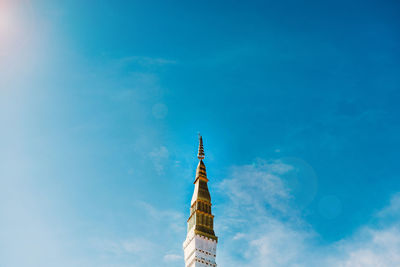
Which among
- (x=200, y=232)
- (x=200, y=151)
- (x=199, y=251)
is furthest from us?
(x=200, y=151)

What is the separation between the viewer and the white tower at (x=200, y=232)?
203ft

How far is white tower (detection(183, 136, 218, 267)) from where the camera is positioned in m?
61.9

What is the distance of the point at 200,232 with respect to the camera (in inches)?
2525

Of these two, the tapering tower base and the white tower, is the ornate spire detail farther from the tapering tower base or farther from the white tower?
the tapering tower base

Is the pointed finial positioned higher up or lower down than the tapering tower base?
higher up

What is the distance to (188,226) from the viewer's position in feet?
223

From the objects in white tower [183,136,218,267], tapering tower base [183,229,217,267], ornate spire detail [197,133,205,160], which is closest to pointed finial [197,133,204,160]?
ornate spire detail [197,133,205,160]

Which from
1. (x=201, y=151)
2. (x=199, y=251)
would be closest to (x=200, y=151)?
(x=201, y=151)

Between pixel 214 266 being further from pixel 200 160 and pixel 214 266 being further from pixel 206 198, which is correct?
pixel 200 160

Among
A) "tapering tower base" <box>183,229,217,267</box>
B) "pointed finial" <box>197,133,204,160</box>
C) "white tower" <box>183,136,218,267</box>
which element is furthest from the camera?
"pointed finial" <box>197,133,204,160</box>

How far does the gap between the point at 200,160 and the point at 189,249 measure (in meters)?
17.6

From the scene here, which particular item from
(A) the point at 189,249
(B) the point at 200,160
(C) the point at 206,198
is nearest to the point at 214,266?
(A) the point at 189,249

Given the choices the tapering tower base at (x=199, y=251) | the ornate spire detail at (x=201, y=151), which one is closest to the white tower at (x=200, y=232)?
the tapering tower base at (x=199, y=251)

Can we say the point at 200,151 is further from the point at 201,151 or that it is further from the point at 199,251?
the point at 199,251
